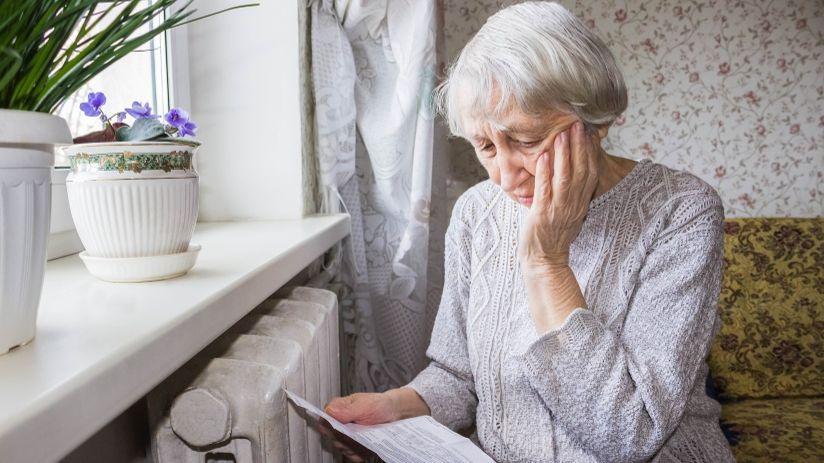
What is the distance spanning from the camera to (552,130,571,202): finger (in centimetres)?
88

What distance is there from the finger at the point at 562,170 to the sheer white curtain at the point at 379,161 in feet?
2.05

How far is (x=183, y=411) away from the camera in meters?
0.64

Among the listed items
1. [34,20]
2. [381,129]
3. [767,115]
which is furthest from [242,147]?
[767,115]

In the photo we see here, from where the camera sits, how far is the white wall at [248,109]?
1382 mm

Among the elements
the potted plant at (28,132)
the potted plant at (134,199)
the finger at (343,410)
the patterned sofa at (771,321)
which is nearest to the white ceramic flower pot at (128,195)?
the potted plant at (134,199)

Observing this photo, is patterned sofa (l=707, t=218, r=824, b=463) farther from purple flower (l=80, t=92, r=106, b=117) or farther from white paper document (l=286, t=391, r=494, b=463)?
purple flower (l=80, t=92, r=106, b=117)

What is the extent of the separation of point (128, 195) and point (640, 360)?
2.25 ft

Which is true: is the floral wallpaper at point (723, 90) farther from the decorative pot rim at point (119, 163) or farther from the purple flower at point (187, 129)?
the decorative pot rim at point (119, 163)

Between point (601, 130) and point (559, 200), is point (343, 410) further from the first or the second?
point (601, 130)

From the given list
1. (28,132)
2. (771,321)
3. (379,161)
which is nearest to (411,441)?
(28,132)

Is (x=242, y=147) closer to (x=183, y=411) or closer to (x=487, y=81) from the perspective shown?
(x=487, y=81)

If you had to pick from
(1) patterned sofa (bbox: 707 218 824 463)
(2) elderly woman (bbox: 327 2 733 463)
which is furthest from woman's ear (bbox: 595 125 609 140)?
(1) patterned sofa (bbox: 707 218 824 463)

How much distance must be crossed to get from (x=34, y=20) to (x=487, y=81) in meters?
0.61

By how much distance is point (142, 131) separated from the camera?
0.70 metres
